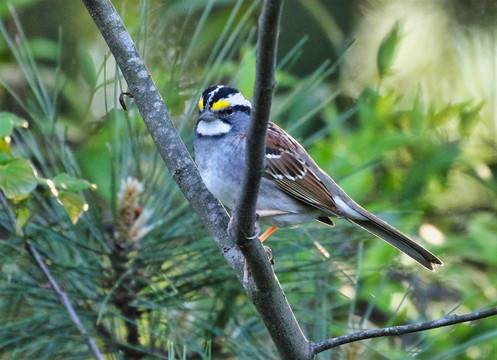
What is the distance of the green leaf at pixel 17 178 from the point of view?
181cm

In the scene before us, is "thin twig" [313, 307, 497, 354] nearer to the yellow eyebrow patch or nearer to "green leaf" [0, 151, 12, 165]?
"green leaf" [0, 151, 12, 165]

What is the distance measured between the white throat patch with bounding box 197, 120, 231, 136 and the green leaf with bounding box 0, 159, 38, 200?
0.73m

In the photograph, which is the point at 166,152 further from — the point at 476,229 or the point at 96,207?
the point at 476,229

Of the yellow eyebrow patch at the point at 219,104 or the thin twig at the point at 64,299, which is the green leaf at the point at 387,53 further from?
the thin twig at the point at 64,299

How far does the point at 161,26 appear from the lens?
10.7 feet

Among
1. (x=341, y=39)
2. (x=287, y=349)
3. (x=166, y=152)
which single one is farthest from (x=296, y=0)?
(x=287, y=349)

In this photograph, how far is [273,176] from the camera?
251 cm

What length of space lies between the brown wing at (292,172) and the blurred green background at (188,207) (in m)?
0.08

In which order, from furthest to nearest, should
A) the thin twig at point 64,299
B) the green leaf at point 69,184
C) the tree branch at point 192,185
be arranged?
the thin twig at point 64,299 < the green leaf at point 69,184 < the tree branch at point 192,185

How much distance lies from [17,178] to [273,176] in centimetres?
93

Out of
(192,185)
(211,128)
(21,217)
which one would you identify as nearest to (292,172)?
(211,128)

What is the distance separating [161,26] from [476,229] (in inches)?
60.9

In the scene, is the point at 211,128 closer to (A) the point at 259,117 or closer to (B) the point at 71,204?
(B) the point at 71,204

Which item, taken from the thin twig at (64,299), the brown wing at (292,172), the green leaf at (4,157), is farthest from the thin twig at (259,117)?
the brown wing at (292,172)
